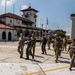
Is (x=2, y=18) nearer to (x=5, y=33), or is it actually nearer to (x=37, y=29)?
(x=5, y=33)

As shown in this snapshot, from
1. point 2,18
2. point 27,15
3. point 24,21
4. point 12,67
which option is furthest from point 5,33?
point 12,67

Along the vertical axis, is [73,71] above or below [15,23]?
below

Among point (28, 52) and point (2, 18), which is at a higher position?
point (2, 18)

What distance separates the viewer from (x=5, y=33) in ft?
174

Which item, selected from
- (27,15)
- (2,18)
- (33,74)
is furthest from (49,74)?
(27,15)

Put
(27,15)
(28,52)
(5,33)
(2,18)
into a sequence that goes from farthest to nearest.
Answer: (27,15) → (2,18) → (5,33) → (28,52)

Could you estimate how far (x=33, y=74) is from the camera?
403 inches

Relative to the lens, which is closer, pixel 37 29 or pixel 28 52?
pixel 28 52

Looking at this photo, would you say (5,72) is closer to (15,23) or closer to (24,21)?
(15,23)

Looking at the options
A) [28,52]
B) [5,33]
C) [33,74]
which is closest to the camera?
[33,74]

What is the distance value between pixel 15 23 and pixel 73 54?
52.6 m

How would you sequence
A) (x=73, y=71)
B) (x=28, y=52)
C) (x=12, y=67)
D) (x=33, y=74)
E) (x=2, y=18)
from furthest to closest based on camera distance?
1. (x=2, y=18)
2. (x=28, y=52)
3. (x=12, y=67)
4. (x=73, y=71)
5. (x=33, y=74)

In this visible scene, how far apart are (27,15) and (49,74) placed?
2891 inches

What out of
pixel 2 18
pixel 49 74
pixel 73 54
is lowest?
pixel 49 74
